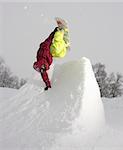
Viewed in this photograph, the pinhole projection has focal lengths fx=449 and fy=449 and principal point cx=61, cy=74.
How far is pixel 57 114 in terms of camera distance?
376cm

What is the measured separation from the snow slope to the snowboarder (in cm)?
34

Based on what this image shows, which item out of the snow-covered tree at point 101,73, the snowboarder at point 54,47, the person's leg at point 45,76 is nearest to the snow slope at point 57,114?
the person's leg at point 45,76

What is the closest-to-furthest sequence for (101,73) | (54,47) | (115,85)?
(54,47) → (101,73) → (115,85)

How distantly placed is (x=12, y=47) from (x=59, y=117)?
6.09 feet

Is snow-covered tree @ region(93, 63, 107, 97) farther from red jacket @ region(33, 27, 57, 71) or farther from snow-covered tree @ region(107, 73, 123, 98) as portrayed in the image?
red jacket @ region(33, 27, 57, 71)

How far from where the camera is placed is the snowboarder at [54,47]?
3674 millimetres

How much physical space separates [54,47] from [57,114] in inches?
22.2

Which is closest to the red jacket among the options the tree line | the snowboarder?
the snowboarder

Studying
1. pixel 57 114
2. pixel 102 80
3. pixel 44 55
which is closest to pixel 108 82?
pixel 102 80

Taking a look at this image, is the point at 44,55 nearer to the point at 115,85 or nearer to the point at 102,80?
the point at 102,80

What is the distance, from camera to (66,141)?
357cm

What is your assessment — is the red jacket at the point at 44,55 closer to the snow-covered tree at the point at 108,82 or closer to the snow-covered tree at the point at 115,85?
the snow-covered tree at the point at 108,82

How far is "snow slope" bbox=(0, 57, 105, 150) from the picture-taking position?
3.62 m

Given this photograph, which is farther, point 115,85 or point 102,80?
point 115,85
